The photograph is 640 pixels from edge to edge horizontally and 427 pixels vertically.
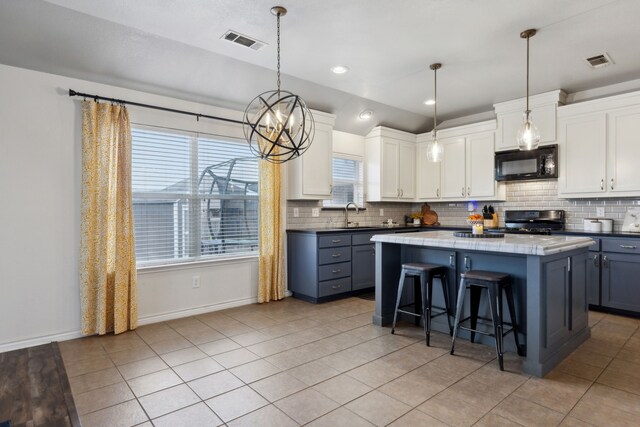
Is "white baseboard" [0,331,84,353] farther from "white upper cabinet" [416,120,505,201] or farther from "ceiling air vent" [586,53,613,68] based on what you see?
"ceiling air vent" [586,53,613,68]

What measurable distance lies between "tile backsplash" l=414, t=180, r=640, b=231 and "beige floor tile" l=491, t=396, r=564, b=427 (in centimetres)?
339

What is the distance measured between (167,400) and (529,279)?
2536mm

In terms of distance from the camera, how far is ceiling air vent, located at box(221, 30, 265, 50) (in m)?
3.20

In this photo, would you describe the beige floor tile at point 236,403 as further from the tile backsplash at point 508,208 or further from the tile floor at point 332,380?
the tile backsplash at point 508,208

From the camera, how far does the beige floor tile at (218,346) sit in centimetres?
309

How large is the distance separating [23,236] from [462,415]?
11.8 ft

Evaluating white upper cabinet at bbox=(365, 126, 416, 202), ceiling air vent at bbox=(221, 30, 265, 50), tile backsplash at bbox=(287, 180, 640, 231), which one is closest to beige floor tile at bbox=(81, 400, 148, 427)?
ceiling air vent at bbox=(221, 30, 265, 50)

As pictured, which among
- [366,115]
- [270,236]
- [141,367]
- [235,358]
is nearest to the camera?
[141,367]

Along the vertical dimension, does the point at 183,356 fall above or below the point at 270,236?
below

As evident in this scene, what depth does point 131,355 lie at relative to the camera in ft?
9.90

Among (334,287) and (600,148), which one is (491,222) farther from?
(334,287)

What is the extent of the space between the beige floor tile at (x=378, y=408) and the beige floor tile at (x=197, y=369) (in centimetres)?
108

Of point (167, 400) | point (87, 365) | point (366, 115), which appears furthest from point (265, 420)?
point (366, 115)

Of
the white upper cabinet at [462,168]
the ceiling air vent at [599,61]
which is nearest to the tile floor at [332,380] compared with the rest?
the white upper cabinet at [462,168]
